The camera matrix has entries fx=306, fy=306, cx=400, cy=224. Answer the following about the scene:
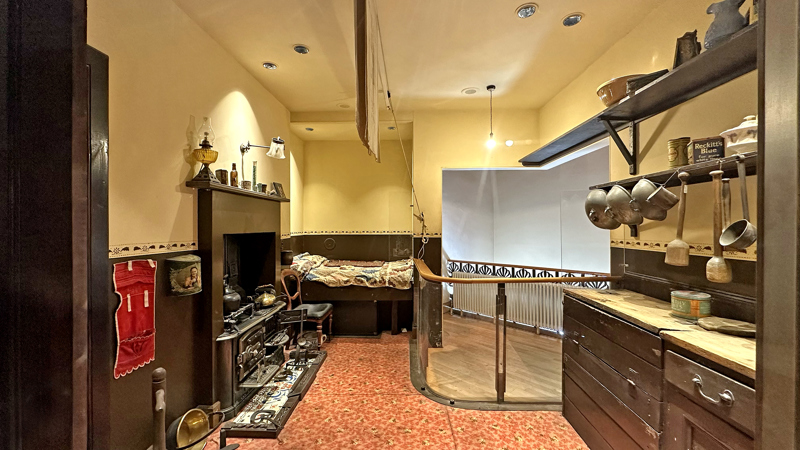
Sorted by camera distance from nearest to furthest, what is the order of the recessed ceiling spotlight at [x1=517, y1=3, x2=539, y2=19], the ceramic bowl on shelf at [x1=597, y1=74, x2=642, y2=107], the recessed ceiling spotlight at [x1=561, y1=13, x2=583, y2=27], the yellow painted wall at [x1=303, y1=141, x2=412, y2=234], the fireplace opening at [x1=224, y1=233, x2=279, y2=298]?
the ceramic bowl on shelf at [x1=597, y1=74, x2=642, y2=107] < the recessed ceiling spotlight at [x1=517, y1=3, x2=539, y2=19] < the recessed ceiling spotlight at [x1=561, y1=13, x2=583, y2=27] < the fireplace opening at [x1=224, y1=233, x2=279, y2=298] < the yellow painted wall at [x1=303, y1=141, x2=412, y2=234]

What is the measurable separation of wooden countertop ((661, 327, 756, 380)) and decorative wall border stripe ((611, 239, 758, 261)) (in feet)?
1.11

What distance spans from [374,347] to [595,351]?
2.31 meters

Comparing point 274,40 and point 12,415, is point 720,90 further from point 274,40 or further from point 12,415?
point 274,40

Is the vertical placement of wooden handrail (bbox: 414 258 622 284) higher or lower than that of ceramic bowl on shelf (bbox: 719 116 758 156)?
lower

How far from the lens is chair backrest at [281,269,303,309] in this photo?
347cm

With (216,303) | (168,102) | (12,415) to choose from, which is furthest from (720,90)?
(216,303)

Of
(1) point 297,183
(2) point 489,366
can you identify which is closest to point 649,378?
(2) point 489,366

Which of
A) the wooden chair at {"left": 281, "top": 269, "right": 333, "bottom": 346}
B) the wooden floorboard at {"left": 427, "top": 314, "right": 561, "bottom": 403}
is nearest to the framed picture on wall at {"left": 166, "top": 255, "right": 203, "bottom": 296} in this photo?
the wooden chair at {"left": 281, "top": 269, "right": 333, "bottom": 346}

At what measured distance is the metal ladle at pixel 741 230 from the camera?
1.17 metres

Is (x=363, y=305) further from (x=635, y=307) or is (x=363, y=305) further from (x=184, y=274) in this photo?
(x=635, y=307)

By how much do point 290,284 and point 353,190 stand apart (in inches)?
73.3

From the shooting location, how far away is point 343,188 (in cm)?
497

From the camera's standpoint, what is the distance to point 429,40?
2.45m

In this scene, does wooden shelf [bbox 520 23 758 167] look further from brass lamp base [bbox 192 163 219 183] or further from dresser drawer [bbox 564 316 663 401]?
brass lamp base [bbox 192 163 219 183]
